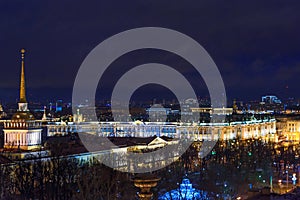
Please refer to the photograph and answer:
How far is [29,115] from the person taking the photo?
35938mm

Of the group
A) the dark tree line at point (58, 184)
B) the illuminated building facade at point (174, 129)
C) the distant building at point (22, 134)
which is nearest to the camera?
the dark tree line at point (58, 184)

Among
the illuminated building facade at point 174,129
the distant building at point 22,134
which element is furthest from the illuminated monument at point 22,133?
the illuminated building facade at point 174,129

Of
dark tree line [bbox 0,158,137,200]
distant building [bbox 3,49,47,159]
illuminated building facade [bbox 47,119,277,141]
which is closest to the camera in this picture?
dark tree line [bbox 0,158,137,200]

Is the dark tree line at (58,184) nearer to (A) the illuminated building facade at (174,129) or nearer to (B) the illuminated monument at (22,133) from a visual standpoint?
(B) the illuminated monument at (22,133)

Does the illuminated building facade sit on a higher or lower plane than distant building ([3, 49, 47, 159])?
lower

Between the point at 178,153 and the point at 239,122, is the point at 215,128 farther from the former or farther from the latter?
the point at 178,153

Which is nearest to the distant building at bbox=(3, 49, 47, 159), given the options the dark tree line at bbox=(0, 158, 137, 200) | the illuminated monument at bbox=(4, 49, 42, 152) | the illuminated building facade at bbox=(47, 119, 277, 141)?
the illuminated monument at bbox=(4, 49, 42, 152)

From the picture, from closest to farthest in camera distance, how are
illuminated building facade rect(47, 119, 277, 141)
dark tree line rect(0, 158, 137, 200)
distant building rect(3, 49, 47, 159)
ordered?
dark tree line rect(0, 158, 137, 200) → distant building rect(3, 49, 47, 159) → illuminated building facade rect(47, 119, 277, 141)

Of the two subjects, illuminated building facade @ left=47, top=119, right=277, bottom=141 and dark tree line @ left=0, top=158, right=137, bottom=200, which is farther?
illuminated building facade @ left=47, top=119, right=277, bottom=141

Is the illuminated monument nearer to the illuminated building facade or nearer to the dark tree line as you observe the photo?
the dark tree line

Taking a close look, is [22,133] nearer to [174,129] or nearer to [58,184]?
[58,184]

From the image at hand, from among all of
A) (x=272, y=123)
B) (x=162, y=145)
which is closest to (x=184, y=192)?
(x=162, y=145)

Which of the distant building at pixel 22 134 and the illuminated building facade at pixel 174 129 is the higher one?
the distant building at pixel 22 134

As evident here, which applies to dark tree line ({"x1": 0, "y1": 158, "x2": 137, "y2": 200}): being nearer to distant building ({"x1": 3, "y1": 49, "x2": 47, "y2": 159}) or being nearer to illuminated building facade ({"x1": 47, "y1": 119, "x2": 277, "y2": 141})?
distant building ({"x1": 3, "y1": 49, "x2": 47, "y2": 159})
